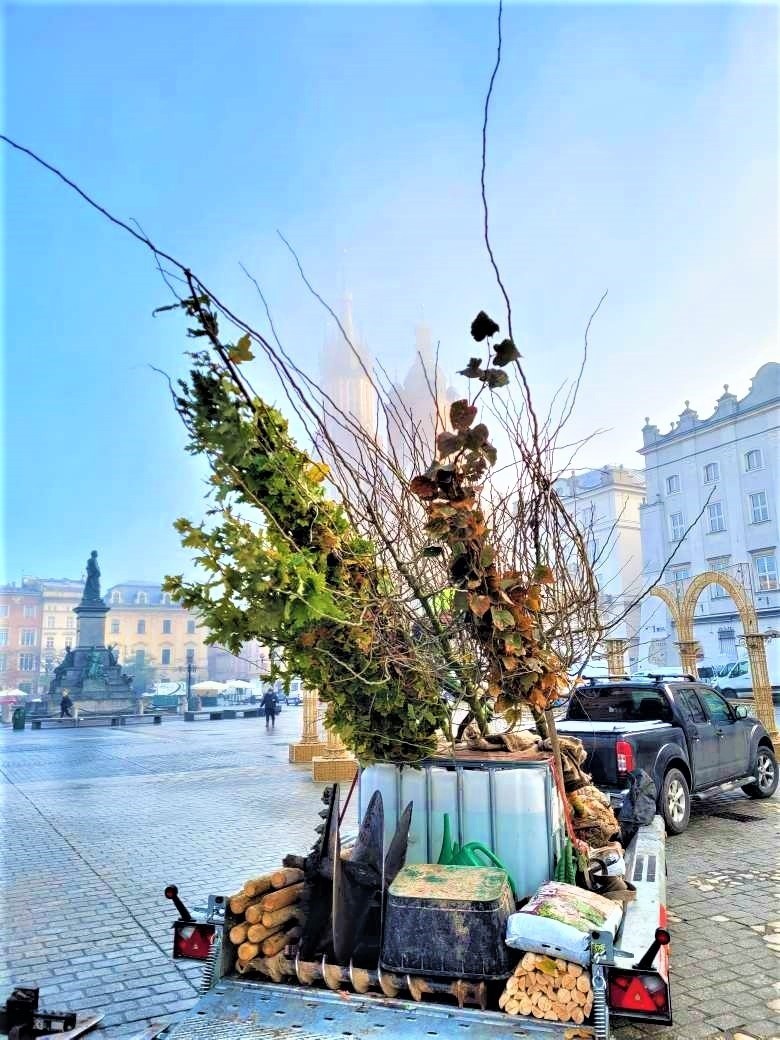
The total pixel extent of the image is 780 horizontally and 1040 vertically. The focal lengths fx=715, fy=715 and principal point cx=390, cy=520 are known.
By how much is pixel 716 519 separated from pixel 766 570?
13.6 ft

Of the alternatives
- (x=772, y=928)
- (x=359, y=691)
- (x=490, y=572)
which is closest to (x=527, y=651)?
(x=490, y=572)

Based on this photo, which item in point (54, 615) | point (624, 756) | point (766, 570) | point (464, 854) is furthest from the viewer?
point (54, 615)

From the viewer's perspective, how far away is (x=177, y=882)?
7.02 meters

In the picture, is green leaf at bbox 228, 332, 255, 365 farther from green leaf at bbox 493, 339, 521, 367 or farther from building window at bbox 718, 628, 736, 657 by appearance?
building window at bbox 718, 628, 736, 657

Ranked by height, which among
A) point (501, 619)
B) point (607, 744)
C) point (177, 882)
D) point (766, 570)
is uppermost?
point (766, 570)

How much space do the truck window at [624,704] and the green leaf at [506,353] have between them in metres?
6.54

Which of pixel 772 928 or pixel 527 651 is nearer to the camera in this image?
pixel 527 651

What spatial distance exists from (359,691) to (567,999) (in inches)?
69.2

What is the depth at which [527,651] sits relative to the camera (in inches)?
149

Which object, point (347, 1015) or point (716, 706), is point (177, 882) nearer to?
point (347, 1015)

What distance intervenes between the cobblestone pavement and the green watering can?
4.21ft

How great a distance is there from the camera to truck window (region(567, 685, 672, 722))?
8953 millimetres

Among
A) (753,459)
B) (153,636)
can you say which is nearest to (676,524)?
(753,459)

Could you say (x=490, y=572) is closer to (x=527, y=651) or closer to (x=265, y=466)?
(x=527, y=651)
